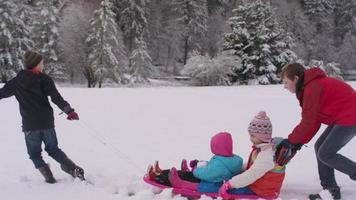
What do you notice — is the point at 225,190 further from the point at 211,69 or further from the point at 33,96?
the point at 211,69

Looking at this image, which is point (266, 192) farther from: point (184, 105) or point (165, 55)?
point (165, 55)

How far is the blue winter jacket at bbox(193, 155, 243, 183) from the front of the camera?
4594 millimetres

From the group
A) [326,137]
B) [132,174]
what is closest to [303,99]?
[326,137]

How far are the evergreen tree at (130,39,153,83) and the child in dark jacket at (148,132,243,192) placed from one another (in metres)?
34.2

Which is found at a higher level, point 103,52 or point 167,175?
point 167,175

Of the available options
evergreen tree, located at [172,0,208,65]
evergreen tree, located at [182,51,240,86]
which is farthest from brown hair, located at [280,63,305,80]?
evergreen tree, located at [172,0,208,65]

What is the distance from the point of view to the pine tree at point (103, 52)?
36.5 metres

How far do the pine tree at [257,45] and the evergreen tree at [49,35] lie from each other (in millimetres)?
14255

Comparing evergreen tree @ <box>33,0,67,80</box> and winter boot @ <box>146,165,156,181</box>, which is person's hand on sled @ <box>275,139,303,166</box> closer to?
winter boot @ <box>146,165,156,181</box>

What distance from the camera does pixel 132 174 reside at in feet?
18.1

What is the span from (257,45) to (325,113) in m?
28.0

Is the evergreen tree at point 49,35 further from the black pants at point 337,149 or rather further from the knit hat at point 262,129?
the black pants at point 337,149

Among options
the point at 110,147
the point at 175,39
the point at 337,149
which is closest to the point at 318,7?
the point at 175,39

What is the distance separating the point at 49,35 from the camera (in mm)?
36438
